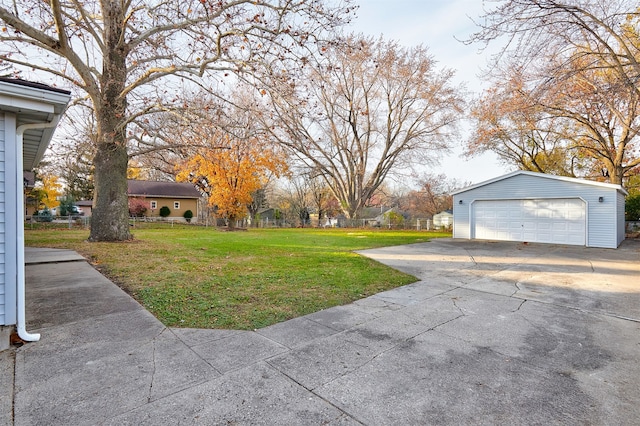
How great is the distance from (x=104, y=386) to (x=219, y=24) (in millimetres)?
8205

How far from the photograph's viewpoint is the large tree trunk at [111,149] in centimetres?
918

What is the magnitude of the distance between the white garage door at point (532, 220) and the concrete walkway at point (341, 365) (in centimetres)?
959

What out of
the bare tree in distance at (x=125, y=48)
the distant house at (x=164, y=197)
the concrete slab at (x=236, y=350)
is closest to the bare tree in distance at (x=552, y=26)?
the bare tree in distance at (x=125, y=48)

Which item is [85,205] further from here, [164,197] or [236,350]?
[236,350]

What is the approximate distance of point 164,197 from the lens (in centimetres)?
3081

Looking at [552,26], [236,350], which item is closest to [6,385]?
[236,350]

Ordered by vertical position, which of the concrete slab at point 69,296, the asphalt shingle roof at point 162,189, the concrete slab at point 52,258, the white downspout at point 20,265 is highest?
the asphalt shingle roof at point 162,189

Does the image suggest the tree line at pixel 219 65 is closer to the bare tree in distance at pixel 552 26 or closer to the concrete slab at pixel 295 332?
the bare tree in distance at pixel 552 26

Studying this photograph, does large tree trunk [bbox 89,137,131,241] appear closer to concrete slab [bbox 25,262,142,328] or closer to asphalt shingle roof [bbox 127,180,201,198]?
concrete slab [bbox 25,262,142,328]

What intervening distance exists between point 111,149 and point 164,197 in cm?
2294

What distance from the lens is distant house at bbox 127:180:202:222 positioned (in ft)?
95.7

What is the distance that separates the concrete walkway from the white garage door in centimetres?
959

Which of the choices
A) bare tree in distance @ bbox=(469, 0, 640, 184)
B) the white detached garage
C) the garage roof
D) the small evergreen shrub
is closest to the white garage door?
the white detached garage

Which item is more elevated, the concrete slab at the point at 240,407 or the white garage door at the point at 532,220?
the white garage door at the point at 532,220
